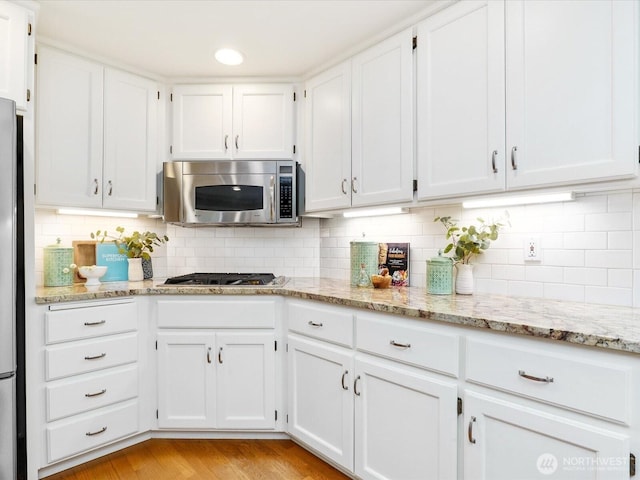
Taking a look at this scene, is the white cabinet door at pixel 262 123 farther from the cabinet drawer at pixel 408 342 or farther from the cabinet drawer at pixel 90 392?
the cabinet drawer at pixel 90 392

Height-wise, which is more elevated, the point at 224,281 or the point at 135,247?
the point at 135,247

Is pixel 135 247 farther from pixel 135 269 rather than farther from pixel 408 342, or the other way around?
pixel 408 342

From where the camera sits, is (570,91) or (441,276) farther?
(441,276)

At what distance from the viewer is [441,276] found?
1894 mm

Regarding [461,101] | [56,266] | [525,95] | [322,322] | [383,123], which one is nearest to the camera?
[525,95]

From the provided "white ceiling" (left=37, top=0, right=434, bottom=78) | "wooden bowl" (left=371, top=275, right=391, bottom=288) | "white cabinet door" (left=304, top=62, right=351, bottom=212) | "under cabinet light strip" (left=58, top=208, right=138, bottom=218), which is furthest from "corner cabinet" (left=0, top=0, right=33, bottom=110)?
"wooden bowl" (left=371, top=275, right=391, bottom=288)

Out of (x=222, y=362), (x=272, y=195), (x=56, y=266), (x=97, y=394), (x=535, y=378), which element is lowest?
(x=97, y=394)

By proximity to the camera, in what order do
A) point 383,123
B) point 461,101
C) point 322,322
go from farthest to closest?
point 383,123, point 322,322, point 461,101

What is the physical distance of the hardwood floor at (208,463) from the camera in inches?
73.3

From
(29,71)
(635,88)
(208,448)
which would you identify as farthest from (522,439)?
(29,71)

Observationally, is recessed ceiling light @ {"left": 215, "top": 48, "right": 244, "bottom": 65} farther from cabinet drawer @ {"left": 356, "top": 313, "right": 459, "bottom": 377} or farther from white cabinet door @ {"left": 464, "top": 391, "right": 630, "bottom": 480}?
white cabinet door @ {"left": 464, "top": 391, "right": 630, "bottom": 480}

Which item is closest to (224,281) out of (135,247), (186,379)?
(186,379)

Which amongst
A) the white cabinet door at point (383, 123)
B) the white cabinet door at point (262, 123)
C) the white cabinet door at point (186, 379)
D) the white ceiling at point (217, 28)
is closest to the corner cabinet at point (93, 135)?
the white ceiling at point (217, 28)

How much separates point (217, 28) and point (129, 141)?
910mm
